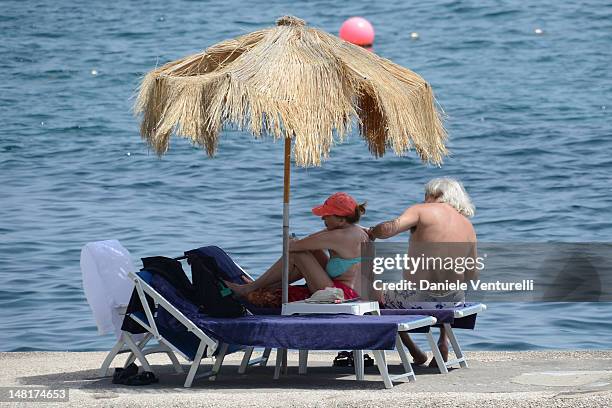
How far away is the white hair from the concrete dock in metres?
0.95

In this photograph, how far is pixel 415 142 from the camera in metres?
6.63

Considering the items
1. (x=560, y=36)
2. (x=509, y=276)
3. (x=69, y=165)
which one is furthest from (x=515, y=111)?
(x=509, y=276)

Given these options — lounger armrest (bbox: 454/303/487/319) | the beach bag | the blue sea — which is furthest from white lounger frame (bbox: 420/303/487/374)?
the blue sea

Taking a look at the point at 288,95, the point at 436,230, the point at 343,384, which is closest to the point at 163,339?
the point at 343,384

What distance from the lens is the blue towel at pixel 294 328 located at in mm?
5961

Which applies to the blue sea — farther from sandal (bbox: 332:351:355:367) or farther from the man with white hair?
the man with white hair

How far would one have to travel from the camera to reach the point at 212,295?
20.7 ft

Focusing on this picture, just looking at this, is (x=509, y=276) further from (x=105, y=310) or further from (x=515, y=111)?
(x=515, y=111)

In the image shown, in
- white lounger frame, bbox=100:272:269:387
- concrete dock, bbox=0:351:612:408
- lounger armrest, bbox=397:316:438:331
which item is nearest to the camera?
concrete dock, bbox=0:351:612:408

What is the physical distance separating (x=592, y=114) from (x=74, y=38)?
47.8ft

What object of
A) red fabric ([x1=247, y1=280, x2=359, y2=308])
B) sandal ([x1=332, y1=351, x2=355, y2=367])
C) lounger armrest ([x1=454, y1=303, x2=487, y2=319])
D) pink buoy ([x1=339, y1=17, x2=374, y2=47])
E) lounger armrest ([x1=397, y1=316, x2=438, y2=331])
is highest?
pink buoy ([x1=339, y1=17, x2=374, y2=47])

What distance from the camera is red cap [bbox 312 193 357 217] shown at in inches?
259

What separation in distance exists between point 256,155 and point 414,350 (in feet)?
45.4

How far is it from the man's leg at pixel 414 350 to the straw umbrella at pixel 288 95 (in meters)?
0.88
